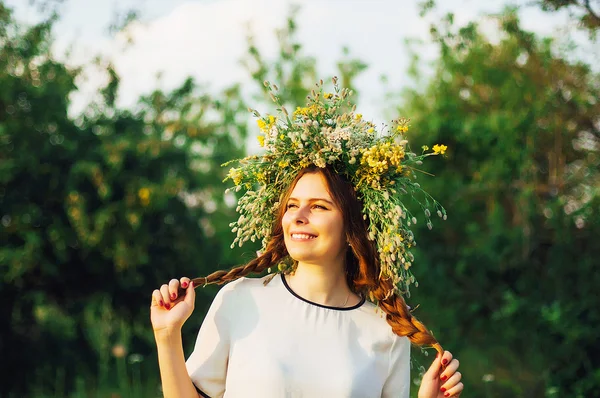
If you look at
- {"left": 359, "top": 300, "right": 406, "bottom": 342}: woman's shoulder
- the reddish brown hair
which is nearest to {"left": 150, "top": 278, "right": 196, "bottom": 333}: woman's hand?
the reddish brown hair

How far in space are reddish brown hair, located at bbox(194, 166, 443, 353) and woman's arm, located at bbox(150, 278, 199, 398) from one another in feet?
0.44

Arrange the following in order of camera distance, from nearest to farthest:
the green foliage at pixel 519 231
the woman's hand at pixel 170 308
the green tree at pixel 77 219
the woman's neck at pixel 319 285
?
the woman's hand at pixel 170 308, the woman's neck at pixel 319 285, the green foliage at pixel 519 231, the green tree at pixel 77 219

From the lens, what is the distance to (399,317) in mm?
3240

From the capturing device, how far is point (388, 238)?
3.16 meters

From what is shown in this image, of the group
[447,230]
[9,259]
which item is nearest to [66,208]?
[9,259]

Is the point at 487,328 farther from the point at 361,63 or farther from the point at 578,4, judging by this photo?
the point at 361,63

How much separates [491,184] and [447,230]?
3.83ft

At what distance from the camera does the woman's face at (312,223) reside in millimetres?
3172

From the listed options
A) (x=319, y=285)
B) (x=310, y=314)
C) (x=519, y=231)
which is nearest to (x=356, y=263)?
(x=319, y=285)

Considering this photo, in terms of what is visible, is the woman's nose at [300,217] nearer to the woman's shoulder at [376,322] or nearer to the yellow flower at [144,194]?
the woman's shoulder at [376,322]

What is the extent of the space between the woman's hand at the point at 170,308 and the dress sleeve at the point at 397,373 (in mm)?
Result: 799

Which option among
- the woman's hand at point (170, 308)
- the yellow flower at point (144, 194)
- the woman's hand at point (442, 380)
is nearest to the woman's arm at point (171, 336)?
the woman's hand at point (170, 308)

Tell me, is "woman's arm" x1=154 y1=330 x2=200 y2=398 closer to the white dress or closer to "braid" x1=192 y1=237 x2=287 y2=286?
the white dress

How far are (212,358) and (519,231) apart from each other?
8.10 metres
